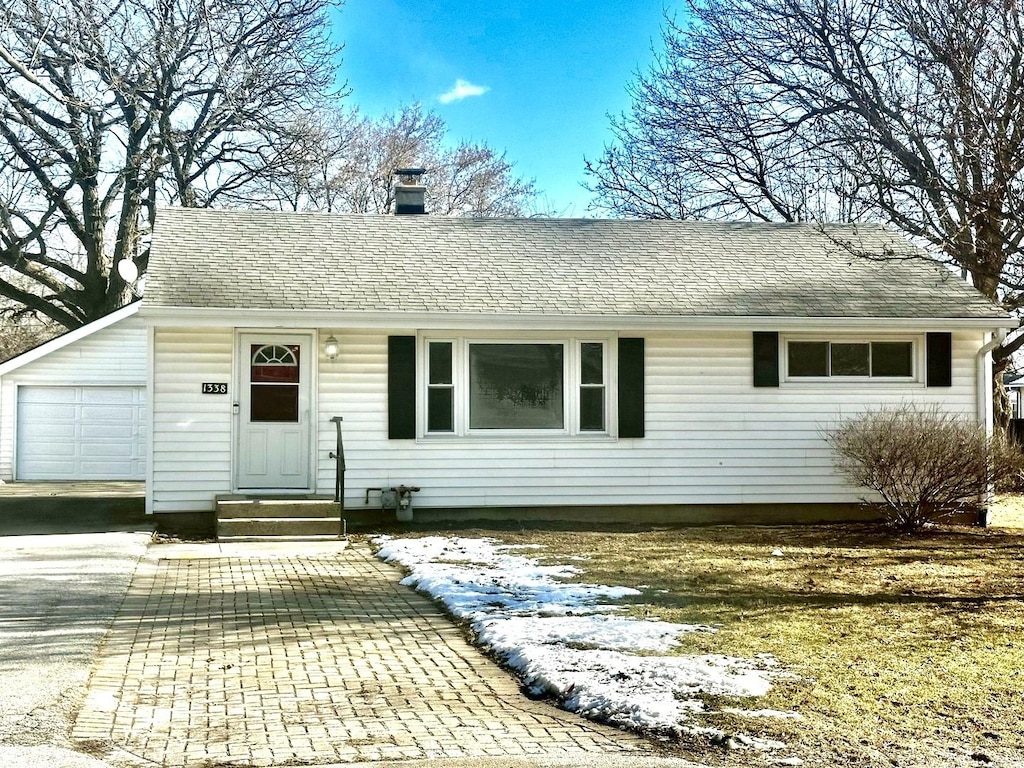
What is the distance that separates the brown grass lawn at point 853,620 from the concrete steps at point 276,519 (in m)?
1.82

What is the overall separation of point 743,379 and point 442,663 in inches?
354

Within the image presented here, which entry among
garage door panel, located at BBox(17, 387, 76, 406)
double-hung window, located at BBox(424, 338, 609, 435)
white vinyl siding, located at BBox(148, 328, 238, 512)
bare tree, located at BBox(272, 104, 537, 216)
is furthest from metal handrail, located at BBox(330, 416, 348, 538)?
bare tree, located at BBox(272, 104, 537, 216)

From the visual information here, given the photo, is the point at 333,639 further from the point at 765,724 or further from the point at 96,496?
the point at 96,496

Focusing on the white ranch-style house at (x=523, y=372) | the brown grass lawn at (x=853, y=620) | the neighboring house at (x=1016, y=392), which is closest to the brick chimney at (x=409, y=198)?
the white ranch-style house at (x=523, y=372)

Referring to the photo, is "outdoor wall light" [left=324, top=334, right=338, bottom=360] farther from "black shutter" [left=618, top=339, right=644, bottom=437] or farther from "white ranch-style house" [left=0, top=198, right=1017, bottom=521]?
"black shutter" [left=618, top=339, right=644, bottom=437]

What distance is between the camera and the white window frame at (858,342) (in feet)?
48.5

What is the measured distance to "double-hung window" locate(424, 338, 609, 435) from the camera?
14.2 m

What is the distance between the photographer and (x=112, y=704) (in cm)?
563

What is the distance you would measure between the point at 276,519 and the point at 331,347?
2.30 m

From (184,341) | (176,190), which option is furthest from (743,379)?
(176,190)

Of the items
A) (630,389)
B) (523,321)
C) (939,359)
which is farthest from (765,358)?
(523,321)

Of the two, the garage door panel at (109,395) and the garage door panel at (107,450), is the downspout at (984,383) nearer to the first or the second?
the garage door panel at (109,395)

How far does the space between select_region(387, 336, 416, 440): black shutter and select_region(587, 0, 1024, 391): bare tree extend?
5712 millimetres

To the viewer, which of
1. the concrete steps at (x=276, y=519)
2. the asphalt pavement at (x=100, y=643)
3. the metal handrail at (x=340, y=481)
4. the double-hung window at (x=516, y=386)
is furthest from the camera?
the double-hung window at (x=516, y=386)
